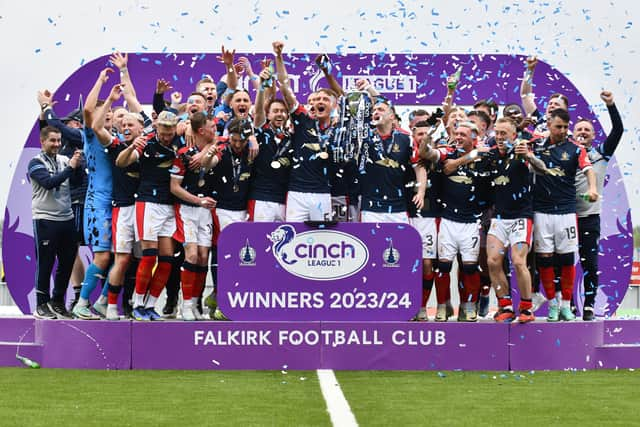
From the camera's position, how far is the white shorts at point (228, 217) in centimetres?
1009

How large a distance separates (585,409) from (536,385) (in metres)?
1.37

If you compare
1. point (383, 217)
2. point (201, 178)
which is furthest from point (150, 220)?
point (383, 217)

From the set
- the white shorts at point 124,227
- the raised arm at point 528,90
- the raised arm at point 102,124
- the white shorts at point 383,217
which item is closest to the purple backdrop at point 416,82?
the raised arm at point 528,90

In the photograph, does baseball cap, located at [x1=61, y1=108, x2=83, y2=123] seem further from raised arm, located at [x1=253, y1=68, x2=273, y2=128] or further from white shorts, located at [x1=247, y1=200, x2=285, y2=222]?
white shorts, located at [x1=247, y1=200, x2=285, y2=222]

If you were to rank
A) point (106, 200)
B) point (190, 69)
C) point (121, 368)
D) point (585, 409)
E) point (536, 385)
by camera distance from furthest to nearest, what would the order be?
1. point (190, 69)
2. point (106, 200)
3. point (121, 368)
4. point (536, 385)
5. point (585, 409)

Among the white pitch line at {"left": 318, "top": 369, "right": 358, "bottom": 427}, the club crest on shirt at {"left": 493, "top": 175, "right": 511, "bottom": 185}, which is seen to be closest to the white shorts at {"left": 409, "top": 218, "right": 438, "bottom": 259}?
the club crest on shirt at {"left": 493, "top": 175, "right": 511, "bottom": 185}

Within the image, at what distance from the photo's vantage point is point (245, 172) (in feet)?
33.2

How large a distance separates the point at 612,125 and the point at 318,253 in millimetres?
3234

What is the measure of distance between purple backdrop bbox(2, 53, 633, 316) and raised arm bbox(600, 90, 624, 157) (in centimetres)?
248

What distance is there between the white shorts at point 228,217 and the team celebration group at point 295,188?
0.04 feet

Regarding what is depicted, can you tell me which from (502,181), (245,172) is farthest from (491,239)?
(245,172)

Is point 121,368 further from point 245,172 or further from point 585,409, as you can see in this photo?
point 585,409

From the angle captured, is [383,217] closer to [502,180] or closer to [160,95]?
[502,180]

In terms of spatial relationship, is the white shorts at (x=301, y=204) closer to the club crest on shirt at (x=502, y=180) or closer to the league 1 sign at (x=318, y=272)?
the league 1 sign at (x=318, y=272)
